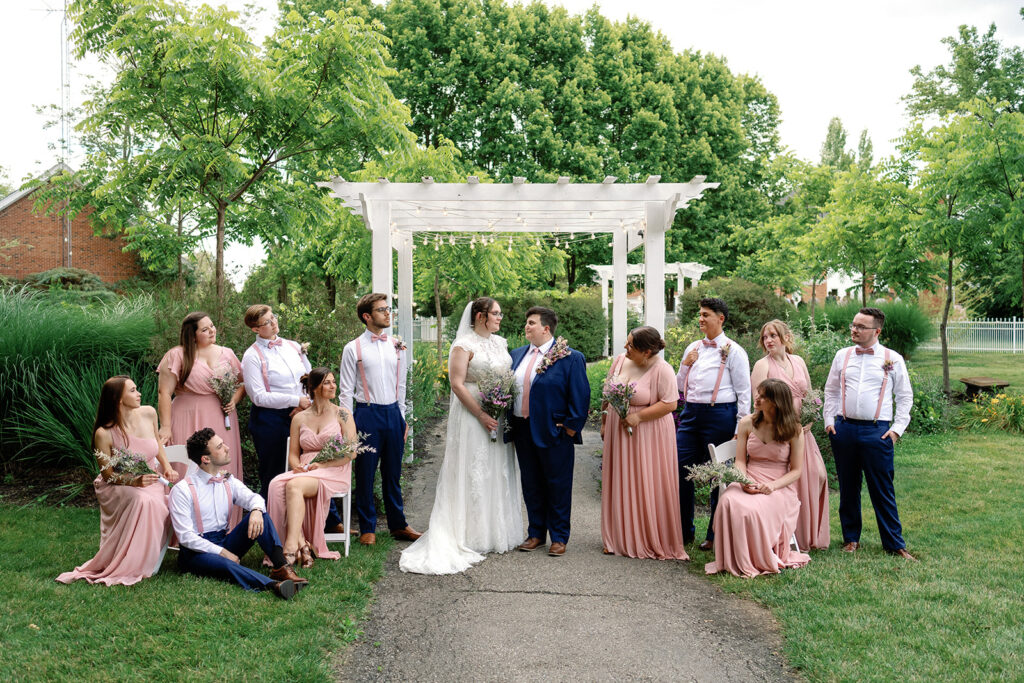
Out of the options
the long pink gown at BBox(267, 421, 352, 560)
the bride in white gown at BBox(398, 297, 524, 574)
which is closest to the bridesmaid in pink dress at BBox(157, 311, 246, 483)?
the long pink gown at BBox(267, 421, 352, 560)

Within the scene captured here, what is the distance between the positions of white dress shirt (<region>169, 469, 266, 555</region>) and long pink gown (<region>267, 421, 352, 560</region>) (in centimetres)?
30

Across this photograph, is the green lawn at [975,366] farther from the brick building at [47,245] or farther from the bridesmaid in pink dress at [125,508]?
the brick building at [47,245]

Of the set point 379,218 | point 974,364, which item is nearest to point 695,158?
point 974,364

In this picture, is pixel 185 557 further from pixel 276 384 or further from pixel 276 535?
pixel 276 384

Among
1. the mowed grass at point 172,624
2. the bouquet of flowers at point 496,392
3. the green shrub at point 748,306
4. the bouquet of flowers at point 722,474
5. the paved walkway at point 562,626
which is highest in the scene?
the green shrub at point 748,306

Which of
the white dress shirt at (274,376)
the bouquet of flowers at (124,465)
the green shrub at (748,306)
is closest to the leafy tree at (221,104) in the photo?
the white dress shirt at (274,376)

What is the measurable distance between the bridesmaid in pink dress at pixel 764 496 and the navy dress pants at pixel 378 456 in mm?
2525

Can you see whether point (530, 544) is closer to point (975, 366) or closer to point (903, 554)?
point (903, 554)

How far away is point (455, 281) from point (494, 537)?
12727 millimetres

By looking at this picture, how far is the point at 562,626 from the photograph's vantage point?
4.47 metres

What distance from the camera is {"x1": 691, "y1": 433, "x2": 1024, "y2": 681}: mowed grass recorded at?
3.84m

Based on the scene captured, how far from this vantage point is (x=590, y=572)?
18.1ft

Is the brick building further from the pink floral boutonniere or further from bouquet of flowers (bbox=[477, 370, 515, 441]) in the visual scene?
the pink floral boutonniere

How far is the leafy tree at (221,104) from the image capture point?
805 centimetres
